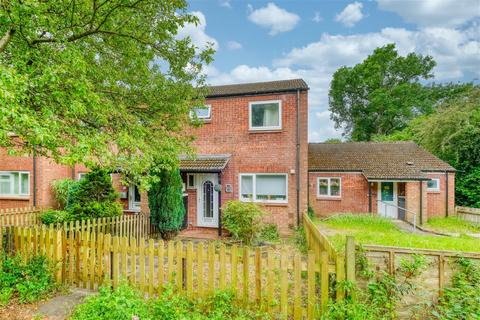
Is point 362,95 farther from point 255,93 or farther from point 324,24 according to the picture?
point 255,93

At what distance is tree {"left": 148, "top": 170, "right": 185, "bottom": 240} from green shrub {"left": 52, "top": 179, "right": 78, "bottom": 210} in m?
7.29

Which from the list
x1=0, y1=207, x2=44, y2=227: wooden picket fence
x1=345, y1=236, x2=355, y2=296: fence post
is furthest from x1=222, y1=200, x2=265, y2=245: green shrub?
x1=0, y1=207, x2=44, y2=227: wooden picket fence

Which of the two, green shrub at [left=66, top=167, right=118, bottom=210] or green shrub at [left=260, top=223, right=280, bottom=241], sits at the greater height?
green shrub at [left=66, top=167, right=118, bottom=210]

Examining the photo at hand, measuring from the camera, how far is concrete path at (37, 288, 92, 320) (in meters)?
4.94

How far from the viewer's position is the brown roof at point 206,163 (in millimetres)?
12336

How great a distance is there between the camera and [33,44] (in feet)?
18.7

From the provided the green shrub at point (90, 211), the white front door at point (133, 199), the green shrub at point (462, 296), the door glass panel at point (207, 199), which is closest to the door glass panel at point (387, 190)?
the door glass panel at point (207, 199)

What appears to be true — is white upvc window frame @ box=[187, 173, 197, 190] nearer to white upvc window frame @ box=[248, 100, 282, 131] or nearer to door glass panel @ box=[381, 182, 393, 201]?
white upvc window frame @ box=[248, 100, 282, 131]

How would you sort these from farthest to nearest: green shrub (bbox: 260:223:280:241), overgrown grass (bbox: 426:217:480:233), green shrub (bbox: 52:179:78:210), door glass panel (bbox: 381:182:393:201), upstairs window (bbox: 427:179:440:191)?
upstairs window (bbox: 427:179:440:191) → door glass panel (bbox: 381:182:393:201) → green shrub (bbox: 52:179:78:210) → overgrown grass (bbox: 426:217:480:233) → green shrub (bbox: 260:223:280:241)

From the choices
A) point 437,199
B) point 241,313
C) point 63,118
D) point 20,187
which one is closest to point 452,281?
point 241,313

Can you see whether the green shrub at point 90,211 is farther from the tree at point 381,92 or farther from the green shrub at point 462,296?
the tree at point 381,92

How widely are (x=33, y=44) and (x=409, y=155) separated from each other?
20.6 m

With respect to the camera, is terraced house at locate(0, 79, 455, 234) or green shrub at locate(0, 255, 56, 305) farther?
terraced house at locate(0, 79, 455, 234)

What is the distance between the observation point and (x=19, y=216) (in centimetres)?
1170
